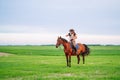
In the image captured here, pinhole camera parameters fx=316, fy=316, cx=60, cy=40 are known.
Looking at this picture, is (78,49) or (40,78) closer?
(40,78)

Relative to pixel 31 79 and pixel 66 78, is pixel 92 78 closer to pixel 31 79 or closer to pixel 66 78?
pixel 66 78

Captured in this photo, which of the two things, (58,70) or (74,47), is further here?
(74,47)

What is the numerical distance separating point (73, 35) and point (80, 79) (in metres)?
9.95

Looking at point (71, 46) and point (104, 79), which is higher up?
point (71, 46)

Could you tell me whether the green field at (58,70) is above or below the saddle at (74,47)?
below

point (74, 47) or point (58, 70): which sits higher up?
point (74, 47)

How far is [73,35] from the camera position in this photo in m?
26.8

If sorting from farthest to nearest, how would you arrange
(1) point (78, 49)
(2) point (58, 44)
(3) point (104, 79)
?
(1) point (78, 49) < (2) point (58, 44) < (3) point (104, 79)

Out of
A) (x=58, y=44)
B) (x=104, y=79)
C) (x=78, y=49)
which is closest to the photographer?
(x=104, y=79)

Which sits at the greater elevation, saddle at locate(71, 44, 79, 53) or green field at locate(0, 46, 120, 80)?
saddle at locate(71, 44, 79, 53)

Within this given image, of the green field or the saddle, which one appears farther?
the saddle

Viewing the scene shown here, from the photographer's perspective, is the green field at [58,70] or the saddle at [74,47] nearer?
the green field at [58,70]

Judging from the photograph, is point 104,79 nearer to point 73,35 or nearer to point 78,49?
point 73,35

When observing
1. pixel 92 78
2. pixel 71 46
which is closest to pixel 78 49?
pixel 71 46
